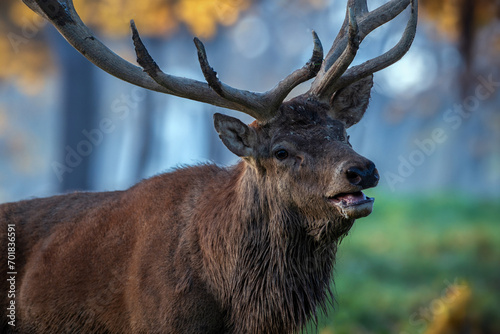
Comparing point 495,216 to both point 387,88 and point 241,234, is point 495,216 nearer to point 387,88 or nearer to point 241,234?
point 387,88

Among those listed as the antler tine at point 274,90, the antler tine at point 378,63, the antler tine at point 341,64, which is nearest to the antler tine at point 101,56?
the antler tine at point 274,90

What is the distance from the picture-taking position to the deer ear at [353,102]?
4996 mm

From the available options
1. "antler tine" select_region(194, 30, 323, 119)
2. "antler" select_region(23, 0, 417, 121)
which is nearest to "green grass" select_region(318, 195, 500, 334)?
"antler" select_region(23, 0, 417, 121)

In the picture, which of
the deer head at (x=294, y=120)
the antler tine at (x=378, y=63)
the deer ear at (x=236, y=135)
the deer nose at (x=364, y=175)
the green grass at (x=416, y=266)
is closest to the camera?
the deer nose at (x=364, y=175)

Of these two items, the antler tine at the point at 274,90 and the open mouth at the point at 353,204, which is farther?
the antler tine at the point at 274,90

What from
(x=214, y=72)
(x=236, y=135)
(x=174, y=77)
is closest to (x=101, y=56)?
(x=174, y=77)

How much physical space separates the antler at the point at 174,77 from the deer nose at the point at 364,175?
2.85ft

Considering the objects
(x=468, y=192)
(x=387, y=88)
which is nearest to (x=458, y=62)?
(x=387, y=88)

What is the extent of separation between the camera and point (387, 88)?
17031 millimetres

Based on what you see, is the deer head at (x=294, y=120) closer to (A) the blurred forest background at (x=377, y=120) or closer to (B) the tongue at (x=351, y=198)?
(B) the tongue at (x=351, y=198)

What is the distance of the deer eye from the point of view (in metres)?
4.41

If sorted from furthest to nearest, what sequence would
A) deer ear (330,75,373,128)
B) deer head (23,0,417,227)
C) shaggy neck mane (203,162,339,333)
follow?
deer ear (330,75,373,128) → shaggy neck mane (203,162,339,333) → deer head (23,0,417,227)

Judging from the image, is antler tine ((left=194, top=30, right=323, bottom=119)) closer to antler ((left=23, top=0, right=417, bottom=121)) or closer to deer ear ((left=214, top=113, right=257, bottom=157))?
antler ((left=23, top=0, right=417, bottom=121))

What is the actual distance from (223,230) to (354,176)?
1133mm
